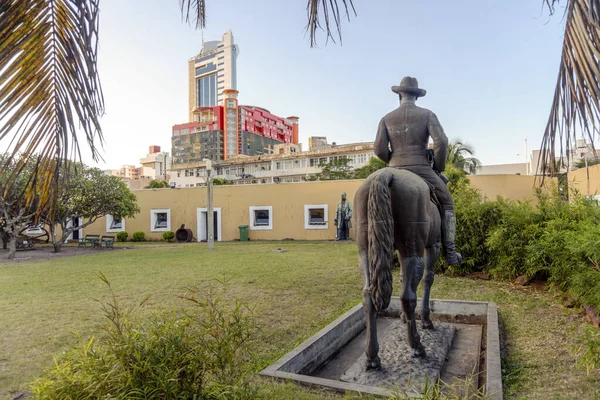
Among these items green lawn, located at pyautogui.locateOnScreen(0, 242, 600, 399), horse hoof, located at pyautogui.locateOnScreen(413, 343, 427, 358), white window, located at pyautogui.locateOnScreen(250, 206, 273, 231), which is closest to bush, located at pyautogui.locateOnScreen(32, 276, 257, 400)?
green lawn, located at pyautogui.locateOnScreen(0, 242, 600, 399)

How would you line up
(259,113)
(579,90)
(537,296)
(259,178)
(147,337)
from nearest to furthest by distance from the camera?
(579,90) < (147,337) < (537,296) < (259,178) < (259,113)

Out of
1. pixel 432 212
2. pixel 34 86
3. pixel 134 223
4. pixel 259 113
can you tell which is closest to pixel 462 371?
pixel 432 212

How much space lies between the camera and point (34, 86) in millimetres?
1396

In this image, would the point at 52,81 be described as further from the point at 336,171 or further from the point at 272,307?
the point at 336,171

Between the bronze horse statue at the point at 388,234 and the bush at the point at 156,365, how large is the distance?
1.20 metres

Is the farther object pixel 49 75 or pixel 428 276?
pixel 428 276

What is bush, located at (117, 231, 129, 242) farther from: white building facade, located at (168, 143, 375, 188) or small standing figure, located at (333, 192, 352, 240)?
white building facade, located at (168, 143, 375, 188)

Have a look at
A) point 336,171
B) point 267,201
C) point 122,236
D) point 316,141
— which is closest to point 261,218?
point 267,201

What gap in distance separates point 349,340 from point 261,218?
1574cm

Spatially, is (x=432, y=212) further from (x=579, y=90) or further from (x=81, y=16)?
(x=81, y=16)

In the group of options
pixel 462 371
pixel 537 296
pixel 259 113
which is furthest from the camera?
pixel 259 113

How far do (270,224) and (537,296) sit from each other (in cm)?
1444

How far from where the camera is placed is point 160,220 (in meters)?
21.3

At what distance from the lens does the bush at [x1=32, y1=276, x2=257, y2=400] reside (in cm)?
169
